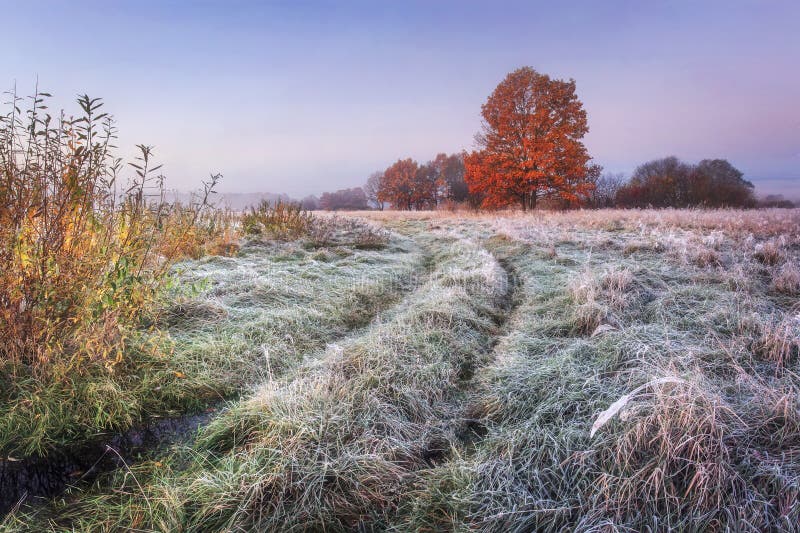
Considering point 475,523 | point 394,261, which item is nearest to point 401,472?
point 475,523

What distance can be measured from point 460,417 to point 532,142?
745 inches

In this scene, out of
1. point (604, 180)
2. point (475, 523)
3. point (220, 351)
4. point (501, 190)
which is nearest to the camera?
point (475, 523)

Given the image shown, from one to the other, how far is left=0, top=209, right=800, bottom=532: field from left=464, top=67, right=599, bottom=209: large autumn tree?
1513 cm

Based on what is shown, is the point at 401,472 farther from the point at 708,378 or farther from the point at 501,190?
the point at 501,190

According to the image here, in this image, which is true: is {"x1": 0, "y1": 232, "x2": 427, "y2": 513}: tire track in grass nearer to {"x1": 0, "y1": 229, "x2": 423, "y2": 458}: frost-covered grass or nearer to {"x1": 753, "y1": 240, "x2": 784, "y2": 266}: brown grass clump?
{"x1": 0, "y1": 229, "x2": 423, "y2": 458}: frost-covered grass

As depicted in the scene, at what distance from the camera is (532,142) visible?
1889 cm

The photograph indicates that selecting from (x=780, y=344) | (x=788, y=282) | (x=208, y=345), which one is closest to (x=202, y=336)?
(x=208, y=345)

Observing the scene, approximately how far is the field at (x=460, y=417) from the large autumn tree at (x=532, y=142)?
1513 cm

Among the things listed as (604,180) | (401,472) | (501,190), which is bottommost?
(401,472)

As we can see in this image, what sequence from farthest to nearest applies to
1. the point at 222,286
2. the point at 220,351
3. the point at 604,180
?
the point at 604,180 → the point at 222,286 → the point at 220,351

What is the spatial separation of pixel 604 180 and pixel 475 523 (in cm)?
3622

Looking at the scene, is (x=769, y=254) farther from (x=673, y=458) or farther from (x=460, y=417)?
(x=460, y=417)

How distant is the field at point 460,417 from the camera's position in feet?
5.87

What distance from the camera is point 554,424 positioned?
2.33 metres
